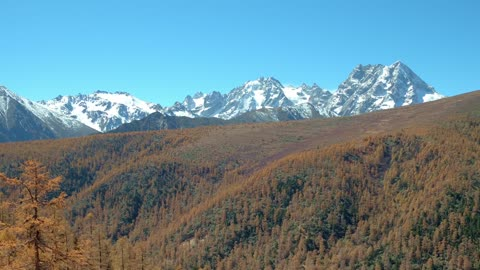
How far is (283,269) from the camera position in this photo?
18012 centimetres

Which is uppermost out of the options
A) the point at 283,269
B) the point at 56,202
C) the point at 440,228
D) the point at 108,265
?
the point at 56,202

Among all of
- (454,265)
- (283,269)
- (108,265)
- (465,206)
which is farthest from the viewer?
(465,206)

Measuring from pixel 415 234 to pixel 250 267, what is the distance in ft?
220

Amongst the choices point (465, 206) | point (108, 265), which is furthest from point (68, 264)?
point (465, 206)

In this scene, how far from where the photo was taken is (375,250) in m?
180

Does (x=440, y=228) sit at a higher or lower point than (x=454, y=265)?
higher

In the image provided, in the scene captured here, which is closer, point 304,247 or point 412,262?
point 412,262

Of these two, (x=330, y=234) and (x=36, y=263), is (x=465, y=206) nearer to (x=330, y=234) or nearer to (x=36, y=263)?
(x=330, y=234)

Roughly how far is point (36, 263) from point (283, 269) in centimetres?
16243

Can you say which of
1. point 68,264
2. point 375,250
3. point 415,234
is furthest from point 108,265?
point 415,234

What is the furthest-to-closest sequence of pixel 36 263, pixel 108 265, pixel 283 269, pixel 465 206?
pixel 465 206 < pixel 283 269 < pixel 108 265 < pixel 36 263

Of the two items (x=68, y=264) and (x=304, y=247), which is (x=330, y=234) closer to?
(x=304, y=247)

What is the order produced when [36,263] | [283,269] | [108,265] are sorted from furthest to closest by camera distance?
[283,269]
[108,265]
[36,263]

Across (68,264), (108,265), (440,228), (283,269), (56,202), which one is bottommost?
(283,269)
